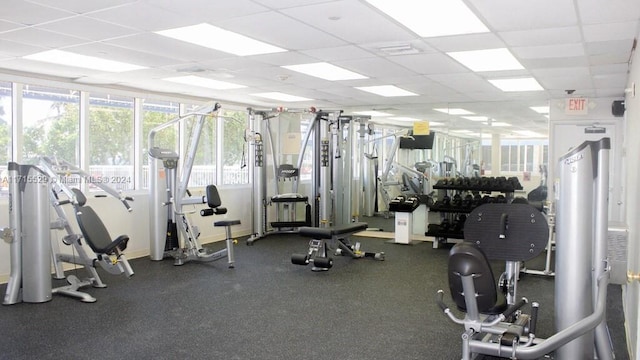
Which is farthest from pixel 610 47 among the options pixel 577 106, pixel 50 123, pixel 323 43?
pixel 50 123

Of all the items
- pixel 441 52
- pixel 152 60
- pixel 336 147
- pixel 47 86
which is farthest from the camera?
pixel 336 147

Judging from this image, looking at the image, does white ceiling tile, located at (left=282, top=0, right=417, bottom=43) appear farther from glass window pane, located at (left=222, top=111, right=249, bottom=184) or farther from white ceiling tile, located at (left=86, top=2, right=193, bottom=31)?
glass window pane, located at (left=222, top=111, right=249, bottom=184)

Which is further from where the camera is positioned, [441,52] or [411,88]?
[411,88]

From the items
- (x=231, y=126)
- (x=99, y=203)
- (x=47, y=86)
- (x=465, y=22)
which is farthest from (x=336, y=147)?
(x=465, y=22)

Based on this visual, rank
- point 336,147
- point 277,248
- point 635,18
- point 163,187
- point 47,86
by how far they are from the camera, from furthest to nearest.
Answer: point 336,147
point 277,248
point 163,187
point 47,86
point 635,18

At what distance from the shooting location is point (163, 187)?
632 centimetres

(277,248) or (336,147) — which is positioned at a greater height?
(336,147)

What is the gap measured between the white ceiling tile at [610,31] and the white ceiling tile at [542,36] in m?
0.07

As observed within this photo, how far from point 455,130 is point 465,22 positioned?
5.19 m

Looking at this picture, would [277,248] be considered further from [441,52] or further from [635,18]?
[635,18]

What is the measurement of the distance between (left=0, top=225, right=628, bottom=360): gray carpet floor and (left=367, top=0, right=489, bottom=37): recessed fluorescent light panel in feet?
7.54

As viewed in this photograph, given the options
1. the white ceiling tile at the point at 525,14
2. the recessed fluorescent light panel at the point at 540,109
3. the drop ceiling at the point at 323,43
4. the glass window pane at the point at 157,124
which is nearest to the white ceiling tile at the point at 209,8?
the drop ceiling at the point at 323,43

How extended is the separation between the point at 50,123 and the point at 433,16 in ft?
15.5

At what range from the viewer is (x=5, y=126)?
547 cm
